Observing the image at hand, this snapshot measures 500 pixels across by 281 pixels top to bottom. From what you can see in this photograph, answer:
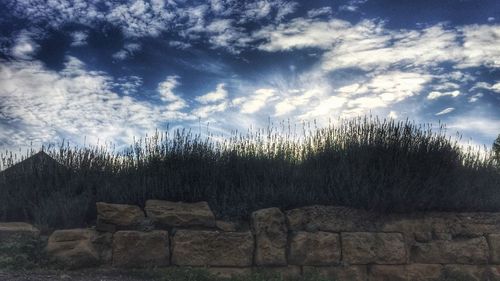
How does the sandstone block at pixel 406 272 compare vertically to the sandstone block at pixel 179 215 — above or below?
below

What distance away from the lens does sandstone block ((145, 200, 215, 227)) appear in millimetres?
5785

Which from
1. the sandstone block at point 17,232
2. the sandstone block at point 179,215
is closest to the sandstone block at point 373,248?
the sandstone block at point 179,215

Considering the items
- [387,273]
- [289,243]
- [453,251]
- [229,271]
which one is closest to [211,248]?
[229,271]

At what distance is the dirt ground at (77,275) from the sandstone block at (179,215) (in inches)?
27.3

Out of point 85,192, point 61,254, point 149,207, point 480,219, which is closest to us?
point 61,254

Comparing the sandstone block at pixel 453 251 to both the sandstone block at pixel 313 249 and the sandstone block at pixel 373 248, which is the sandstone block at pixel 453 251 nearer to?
the sandstone block at pixel 373 248

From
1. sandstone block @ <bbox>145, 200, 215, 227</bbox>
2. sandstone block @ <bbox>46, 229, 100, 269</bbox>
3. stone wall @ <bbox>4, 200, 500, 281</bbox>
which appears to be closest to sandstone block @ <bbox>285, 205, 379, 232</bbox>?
stone wall @ <bbox>4, 200, 500, 281</bbox>

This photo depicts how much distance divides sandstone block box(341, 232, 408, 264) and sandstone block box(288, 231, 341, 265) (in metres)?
0.16

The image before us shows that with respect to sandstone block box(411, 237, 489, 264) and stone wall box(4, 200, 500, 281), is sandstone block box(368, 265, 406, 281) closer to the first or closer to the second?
stone wall box(4, 200, 500, 281)

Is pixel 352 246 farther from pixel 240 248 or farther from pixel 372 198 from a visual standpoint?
pixel 240 248

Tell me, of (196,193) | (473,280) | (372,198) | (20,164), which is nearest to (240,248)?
(196,193)

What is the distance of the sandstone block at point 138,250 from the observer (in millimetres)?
5574

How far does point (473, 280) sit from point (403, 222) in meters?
1.30

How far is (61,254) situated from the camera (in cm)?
548
